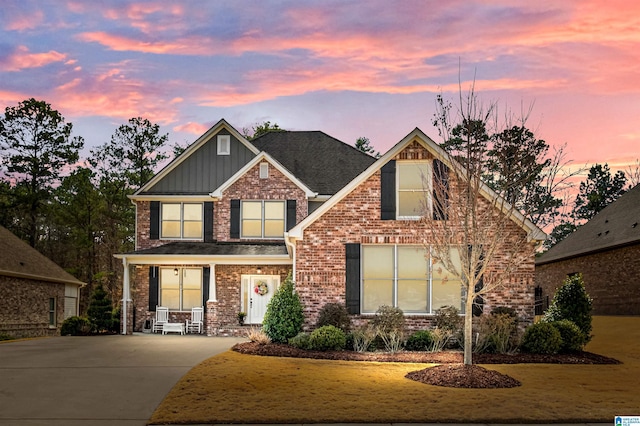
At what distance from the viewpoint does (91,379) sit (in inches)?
527

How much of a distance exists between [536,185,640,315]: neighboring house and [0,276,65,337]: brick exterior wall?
26.2 metres

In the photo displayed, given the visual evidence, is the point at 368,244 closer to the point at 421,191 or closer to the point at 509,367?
the point at 421,191

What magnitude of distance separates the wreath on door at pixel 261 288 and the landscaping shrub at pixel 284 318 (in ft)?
20.4

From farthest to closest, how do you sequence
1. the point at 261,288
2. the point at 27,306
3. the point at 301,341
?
the point at 27,306 < the point at 261,288 < the point at 301,341

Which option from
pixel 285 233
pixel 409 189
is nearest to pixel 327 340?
pixel 285 233

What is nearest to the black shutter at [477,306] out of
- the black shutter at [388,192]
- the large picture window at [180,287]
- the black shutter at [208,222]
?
the black shutter at [388,192]

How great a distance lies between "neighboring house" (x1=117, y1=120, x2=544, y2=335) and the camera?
19.8 m

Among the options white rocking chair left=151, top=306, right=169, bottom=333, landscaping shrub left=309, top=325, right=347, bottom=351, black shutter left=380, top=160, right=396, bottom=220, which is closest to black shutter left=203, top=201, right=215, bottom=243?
white rocking chair left=151, top=306, right=169, bottom=333

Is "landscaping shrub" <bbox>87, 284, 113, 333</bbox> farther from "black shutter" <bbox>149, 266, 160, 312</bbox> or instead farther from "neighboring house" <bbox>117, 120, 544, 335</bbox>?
"black shutter" <bbox>149, 266, 160, 312</bbox>

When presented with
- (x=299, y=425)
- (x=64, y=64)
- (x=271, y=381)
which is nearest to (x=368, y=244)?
(x=271, y=381)

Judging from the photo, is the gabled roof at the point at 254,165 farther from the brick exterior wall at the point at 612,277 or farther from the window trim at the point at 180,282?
the brick exterior wall at the point at 612,277

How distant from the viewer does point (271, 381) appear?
42.3 ft

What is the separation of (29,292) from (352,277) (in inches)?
771

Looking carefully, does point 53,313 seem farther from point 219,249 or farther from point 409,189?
point 409,189
